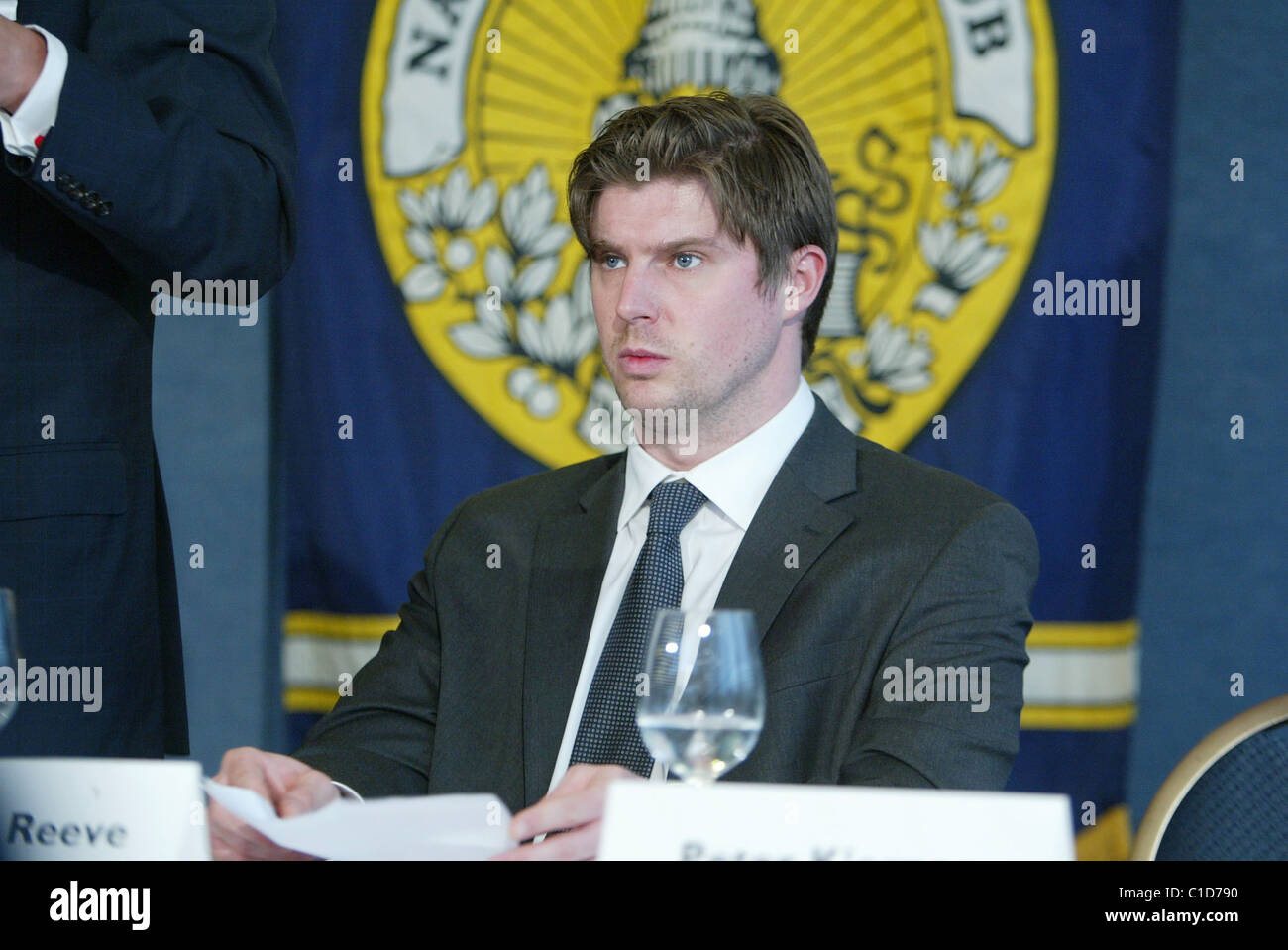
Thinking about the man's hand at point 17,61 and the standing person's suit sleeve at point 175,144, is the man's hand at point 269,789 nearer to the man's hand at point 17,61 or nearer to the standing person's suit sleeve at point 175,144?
the standing person's suit sleeve at point 175,144

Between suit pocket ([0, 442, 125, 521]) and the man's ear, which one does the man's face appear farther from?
suit pocket ([0, 442, 125, 521])

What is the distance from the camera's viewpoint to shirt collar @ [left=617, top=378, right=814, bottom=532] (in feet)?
5.66

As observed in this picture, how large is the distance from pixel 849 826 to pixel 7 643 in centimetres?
62

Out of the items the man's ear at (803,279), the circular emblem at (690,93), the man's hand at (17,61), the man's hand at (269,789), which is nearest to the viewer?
the man's hand at (269,789)

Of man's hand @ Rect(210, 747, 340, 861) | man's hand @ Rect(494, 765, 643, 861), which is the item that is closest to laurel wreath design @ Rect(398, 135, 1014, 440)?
man's hand @ Rect(210, 747, 340, 861)

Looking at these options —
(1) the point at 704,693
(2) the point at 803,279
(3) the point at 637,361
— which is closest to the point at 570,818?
(1) the point at 704,693

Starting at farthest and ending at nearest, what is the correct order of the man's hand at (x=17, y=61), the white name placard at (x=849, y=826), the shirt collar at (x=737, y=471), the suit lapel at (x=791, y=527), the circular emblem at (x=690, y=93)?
1. the circular emblem at (x=690, y=93)
2. the shirt collar at (x=737, y=471)
3. the suit lapel at (x=791, y=527)
4. the man's hand at (x=17, y=61)
5. the white name placard at (x=849, y=826)

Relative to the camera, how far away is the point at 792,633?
1.58 metres

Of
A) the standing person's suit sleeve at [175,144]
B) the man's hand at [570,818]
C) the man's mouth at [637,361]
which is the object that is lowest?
the man's hand at [570,818]

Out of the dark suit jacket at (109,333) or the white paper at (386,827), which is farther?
the dark suit jacket at (109,333)

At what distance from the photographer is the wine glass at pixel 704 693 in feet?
3.45

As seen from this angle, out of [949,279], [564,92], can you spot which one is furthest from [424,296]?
[949,279]

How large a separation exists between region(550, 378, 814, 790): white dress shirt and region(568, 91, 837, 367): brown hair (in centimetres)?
20

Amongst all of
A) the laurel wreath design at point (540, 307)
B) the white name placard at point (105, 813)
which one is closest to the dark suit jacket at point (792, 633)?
the white name placard at point (105, 813)
